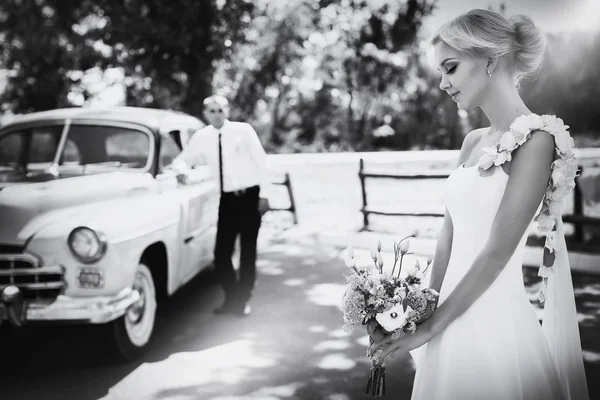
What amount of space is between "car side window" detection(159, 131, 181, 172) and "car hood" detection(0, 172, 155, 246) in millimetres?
370

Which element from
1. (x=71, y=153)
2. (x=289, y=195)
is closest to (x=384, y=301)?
(x=71, y=153)

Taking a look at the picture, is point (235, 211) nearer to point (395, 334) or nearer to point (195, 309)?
point (195, 309)

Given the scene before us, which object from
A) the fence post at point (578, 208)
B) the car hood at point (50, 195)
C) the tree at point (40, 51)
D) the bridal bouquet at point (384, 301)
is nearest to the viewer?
the bridal bouquet at point (384, 301)

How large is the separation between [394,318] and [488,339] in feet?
1.13

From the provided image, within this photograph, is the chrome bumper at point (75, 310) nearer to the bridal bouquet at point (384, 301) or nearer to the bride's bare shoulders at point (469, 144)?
the bridal bouquet at point (384, 301)

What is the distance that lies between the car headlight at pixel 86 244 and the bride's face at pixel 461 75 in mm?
2729

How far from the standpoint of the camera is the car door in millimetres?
4957

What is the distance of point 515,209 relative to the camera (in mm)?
1546

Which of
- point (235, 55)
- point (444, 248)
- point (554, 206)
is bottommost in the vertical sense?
point (444, 248)

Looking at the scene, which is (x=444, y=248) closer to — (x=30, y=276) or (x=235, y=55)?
(x=30, y=276)

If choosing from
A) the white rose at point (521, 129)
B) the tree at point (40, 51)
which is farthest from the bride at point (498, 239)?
the tree at point (40, 51)

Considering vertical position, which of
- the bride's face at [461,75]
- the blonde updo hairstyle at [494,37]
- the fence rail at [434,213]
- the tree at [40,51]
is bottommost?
the fence rail at [434,213]

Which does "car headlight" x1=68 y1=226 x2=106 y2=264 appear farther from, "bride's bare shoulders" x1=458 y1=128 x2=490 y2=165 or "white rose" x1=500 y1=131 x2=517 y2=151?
"white rose" x1=500 y1=131 x2=517 y2=151

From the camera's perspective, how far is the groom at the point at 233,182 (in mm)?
5219
